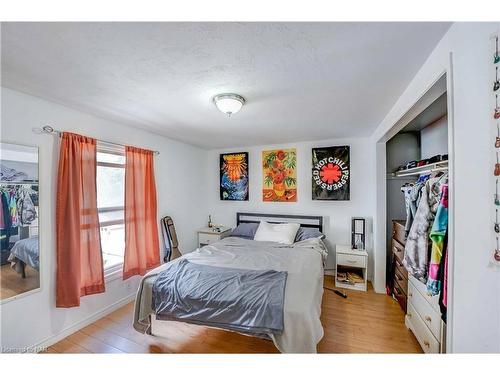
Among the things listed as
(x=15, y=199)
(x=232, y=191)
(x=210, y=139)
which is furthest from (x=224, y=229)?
(x=15, y=199)

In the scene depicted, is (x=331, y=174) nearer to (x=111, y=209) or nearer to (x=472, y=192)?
(x=472, y=192)

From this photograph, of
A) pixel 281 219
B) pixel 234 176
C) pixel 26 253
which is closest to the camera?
pixel 26 253

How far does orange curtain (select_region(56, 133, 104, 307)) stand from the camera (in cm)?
191

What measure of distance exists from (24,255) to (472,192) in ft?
10.0

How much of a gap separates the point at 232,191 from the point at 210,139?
1170 millimetres

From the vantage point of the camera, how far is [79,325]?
208 centimetres

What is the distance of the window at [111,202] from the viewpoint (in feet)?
7.91

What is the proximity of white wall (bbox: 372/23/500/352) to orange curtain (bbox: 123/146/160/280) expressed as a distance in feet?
9.75

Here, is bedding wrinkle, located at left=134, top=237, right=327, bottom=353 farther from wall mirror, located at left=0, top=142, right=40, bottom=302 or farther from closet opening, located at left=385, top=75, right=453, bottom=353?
wall mirror, located at left=0, top=142, right=40, bottom=302

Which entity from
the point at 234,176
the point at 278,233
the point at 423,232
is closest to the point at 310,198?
the point at 278,233

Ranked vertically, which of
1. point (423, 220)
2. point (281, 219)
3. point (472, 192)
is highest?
point (472, 192)
